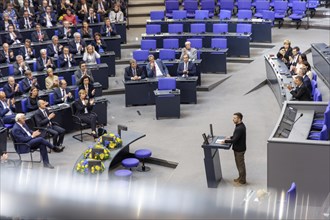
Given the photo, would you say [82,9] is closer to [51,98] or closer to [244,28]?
[244,28]

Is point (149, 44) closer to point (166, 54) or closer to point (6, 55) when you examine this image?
point (166, 54)

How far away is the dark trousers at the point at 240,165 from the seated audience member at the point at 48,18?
11.0 metres

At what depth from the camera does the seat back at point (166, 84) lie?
13.4 meters

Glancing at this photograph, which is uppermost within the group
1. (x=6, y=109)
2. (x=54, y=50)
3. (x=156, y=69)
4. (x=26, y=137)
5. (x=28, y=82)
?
(x=54, y=50)

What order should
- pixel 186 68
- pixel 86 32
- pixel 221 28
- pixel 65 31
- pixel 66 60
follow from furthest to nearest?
pixel 221 28, pixel 86 32, pixel 65 31, pixel 66 60, pixel 186 68

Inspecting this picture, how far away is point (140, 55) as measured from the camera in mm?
15617

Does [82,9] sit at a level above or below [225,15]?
above

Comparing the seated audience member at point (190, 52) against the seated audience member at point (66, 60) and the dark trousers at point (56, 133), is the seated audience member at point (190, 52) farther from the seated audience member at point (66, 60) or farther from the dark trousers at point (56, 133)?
the dark trousers at point (56, 133)

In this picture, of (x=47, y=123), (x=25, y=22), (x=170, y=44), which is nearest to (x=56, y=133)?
(x=47, y=123)

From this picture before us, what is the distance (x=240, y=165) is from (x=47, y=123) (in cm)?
453

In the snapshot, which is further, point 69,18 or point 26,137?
point 69,18

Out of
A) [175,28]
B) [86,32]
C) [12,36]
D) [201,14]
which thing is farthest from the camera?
[201,14]

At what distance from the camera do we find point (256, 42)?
62.2 feet

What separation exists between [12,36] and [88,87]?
4.74 metres
